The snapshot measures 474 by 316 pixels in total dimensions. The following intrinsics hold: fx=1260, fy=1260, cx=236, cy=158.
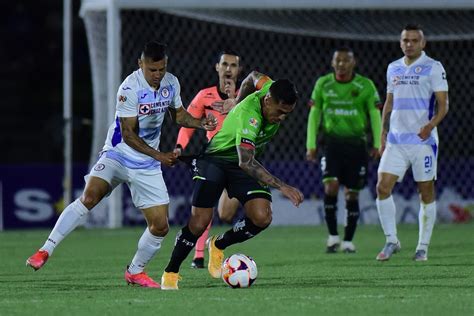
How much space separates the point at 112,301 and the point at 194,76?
1202 centimetres

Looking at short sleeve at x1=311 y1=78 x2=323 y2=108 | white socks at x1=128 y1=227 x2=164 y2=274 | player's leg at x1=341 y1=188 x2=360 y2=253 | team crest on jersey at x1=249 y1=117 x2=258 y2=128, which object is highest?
team crest on jersey at x1=249 y1=117 x2=258 y2=128

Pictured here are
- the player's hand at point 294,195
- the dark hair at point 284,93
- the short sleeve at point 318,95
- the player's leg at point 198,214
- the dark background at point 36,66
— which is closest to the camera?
the player's hand at point 294,195

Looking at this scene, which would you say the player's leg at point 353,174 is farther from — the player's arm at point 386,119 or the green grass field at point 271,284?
the player's arm at point 386,119

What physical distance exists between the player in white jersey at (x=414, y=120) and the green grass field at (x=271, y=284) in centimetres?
40

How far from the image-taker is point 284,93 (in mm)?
8234

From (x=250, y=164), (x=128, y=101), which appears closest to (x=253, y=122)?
(x=250, y=164)

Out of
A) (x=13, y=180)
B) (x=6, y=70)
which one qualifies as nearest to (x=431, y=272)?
(x=13, y=180)

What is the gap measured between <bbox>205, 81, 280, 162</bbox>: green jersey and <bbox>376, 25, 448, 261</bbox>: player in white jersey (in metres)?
2.15

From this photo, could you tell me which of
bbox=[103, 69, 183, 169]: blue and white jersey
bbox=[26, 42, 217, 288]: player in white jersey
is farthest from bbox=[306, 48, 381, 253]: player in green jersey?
bbox=[103, 69, 183, 169]: blue and white jersey

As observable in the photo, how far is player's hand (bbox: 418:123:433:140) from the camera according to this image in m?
10.7

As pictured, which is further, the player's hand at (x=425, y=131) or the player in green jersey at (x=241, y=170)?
the player's hand at (x=425, y=131)

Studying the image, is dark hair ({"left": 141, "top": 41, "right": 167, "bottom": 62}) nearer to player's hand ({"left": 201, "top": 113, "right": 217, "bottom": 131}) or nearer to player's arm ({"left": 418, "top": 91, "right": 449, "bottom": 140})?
player's hand ({"left": 201, "top": 113, "right": 217, "bottom": 131})

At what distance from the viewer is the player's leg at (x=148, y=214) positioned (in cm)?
882

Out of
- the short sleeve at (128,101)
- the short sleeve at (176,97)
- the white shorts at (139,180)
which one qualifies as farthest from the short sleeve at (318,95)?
the short sleeve at (128,101)
